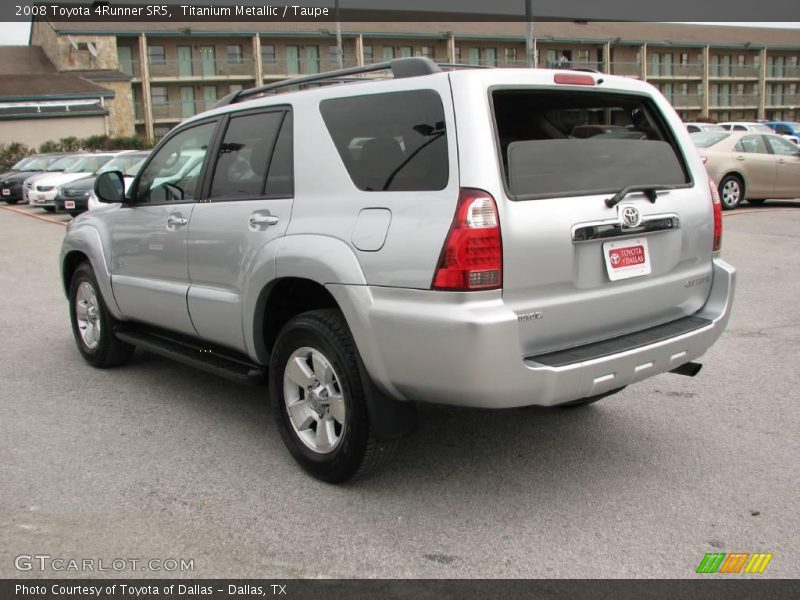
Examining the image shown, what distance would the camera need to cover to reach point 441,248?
3250 millimetres

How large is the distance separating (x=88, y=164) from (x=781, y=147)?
17.8 m

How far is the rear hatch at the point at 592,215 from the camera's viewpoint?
11.0 feet

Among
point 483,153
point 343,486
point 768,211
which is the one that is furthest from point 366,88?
point 768,211

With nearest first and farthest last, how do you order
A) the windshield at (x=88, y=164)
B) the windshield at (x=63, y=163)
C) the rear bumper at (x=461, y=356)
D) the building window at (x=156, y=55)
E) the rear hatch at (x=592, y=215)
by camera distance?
the rear bumper at (x=461, y=356)
the rear hatch at (x=592, y=215)
the windshield at (x=88, y=164)
the windshield at (x=63, y=163)
the building window at (x=156, y=55)

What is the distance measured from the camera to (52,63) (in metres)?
A: 59.0

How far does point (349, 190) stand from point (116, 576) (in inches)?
74.1

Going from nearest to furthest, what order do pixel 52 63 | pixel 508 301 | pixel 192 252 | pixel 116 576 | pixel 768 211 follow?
pixel 116 576, pixel 508 301, pixel 192 252, pixel 768 211, pixel 52 63

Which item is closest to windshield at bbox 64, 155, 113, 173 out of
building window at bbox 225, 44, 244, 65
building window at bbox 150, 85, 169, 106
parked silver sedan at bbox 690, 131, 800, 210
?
parked silver sedan at bbox 690, 131, 800, 210

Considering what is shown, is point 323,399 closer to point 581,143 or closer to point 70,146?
point 581,143

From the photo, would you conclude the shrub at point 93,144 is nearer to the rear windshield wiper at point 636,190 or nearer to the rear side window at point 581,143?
the rear side window at point 581,143

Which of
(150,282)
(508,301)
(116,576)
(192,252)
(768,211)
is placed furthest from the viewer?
(768,211)

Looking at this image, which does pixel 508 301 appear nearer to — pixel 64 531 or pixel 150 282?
pixel 64 531

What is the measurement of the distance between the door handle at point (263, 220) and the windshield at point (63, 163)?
2283 cm

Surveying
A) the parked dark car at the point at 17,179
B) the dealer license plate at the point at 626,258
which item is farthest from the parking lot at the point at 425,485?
the parked dark car at the point at 17,179
